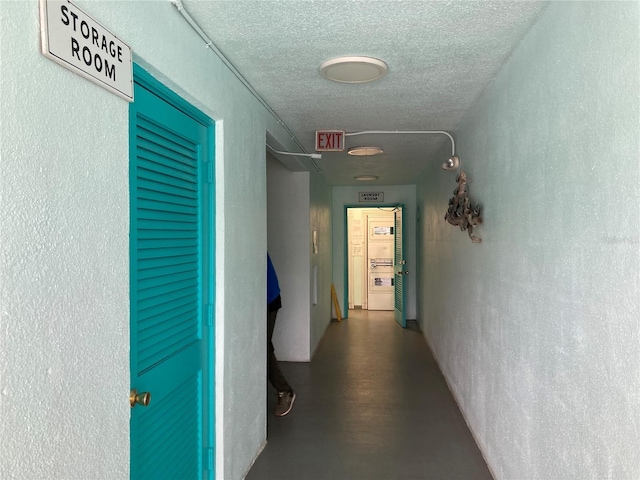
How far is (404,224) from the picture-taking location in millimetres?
7473

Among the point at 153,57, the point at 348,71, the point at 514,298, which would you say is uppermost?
the point at 348,71

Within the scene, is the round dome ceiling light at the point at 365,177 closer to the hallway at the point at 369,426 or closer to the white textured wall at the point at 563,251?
the hallway at the point at 369,426

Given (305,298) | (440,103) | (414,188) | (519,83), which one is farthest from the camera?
(414,188)

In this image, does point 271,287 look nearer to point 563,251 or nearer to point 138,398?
point 138,398

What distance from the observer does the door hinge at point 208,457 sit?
2.25 metres

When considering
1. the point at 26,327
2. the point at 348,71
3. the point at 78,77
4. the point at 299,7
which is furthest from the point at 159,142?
the point at 348,71

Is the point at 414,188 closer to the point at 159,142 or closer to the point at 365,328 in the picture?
the point at 365,328

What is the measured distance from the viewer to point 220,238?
2268 mm

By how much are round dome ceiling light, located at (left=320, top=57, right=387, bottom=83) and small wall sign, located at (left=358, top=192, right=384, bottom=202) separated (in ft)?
17.4

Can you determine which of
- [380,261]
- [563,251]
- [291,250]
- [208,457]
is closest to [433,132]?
[291,250]

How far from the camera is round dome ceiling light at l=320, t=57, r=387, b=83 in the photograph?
7.47 feet

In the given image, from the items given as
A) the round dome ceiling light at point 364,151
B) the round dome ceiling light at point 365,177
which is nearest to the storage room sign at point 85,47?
the round dome ceiling light at point 364,151

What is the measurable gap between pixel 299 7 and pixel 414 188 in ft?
20.2

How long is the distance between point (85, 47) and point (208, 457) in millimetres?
1893
